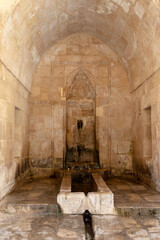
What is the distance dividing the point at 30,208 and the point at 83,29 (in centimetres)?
536

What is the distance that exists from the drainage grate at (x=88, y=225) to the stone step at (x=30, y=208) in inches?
19.3

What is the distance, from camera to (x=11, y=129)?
4.79m

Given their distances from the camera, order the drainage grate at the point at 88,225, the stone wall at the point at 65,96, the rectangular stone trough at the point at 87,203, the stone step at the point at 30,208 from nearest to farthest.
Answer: the drainage grate at the point at 88,225 → the rectangular stone trough at the point at 87,203 → the stone step at the point at 30,208 → the stone wall at the point at 65,96

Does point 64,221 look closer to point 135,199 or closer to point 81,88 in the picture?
point 135,199

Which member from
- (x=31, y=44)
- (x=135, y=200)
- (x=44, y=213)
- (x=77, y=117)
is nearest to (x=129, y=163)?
(x=77, y=117)

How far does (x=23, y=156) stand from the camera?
6070mm

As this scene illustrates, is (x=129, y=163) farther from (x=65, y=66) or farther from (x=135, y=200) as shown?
(x=65, y=66)

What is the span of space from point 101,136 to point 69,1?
3870 millimetres

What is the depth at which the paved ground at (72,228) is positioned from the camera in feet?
9.34

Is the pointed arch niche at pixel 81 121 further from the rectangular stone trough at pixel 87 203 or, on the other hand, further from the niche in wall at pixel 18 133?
the rectangular stone trough at pixel 87 203

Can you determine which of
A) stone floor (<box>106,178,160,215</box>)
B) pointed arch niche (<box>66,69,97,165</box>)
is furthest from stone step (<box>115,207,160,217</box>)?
pointed arch niche (<box>66,69,97,165</box>)

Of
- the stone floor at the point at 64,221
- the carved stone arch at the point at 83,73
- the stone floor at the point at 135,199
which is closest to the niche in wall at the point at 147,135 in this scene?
the stone floor at the point at 135,199

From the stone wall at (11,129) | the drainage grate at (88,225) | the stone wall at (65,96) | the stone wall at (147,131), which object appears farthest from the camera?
the stone wall at (65,96)

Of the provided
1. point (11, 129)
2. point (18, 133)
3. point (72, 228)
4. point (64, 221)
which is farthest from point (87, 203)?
point (18, 133)
